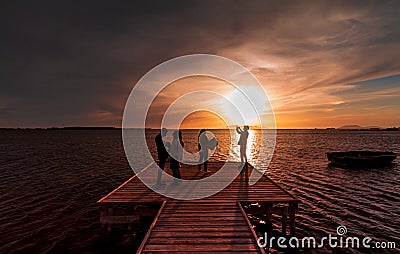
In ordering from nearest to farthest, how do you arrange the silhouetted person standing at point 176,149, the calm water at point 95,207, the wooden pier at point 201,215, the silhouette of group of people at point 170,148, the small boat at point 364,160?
the wooden pier at point 201,215 < the calm water at point 95,207 < the silhouette of group of people at point 170,148 < the silhouetted person standing at point 176,149 < the small boat at point 364,160

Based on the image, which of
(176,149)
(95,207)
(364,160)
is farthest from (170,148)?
(364,160)

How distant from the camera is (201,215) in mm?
7918

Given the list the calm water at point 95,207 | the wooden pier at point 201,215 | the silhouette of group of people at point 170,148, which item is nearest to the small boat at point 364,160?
the calm water at point 95,207

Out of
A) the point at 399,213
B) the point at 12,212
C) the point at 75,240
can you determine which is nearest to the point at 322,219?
the point at 399,213

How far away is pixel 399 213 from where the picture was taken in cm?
1427

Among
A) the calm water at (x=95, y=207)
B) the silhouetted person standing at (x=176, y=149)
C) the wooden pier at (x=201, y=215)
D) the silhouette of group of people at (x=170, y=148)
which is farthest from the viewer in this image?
the silhouetted person standing at (x=176, y=149)

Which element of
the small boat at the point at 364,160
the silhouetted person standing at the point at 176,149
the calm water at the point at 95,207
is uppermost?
the silhouetted person standing at the point at 176,149

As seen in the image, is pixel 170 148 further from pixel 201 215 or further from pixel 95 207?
pixel 95 207

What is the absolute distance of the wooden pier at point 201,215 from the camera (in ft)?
19.7

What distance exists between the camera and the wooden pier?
19.7ft

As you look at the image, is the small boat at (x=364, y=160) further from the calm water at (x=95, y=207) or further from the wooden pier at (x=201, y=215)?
the wooden pier at (x=201, y=215)

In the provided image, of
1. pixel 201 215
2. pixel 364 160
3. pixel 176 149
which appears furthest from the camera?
pixel 364 160

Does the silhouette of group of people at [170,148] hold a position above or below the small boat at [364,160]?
above

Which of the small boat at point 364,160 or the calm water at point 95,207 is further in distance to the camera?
the small boat at point 364,160
